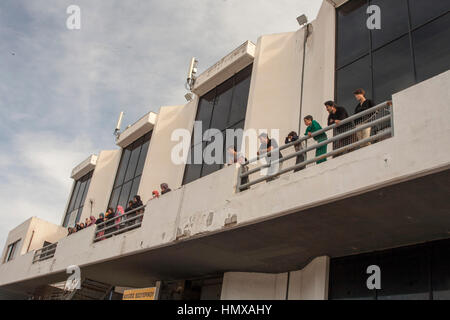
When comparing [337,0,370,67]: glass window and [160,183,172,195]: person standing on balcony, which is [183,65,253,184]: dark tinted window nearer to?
[160,183,172,195]: person standing on balcony

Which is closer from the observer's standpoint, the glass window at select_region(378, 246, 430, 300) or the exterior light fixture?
the glass window at select_region(378, 246, 430, 300)

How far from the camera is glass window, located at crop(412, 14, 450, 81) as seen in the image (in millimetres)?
8406

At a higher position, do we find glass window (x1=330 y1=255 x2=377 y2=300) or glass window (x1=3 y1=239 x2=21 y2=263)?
glass window (x1=3 y1=239 x2=21 y2=263)

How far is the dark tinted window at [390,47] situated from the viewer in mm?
8680

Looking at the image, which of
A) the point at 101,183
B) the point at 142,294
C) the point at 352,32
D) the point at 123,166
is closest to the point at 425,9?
the point at 352,32

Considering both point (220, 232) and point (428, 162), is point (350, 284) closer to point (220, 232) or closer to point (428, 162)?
point (220, 232)

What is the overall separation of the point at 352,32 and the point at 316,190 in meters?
5.15

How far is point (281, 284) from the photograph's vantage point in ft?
33.6

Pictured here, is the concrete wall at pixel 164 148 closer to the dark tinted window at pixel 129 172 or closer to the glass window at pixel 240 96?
the dark tinted window at pixel 129 172

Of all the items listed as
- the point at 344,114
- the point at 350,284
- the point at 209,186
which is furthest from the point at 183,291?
the point at 344,114

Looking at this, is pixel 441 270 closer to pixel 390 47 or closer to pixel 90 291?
pixel 390 47

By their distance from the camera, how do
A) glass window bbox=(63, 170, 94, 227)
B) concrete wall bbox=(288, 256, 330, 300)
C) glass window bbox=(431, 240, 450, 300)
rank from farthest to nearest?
glass window bbox=(63, 170, 94, 227) < concrete wall bbox=(288, 256, 330, 300) < glass window bbox=(431, 240, 450, 300)

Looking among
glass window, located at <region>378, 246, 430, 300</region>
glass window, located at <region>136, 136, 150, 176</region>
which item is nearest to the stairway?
glass window, located at <region>136, 136, 150, 176</region>

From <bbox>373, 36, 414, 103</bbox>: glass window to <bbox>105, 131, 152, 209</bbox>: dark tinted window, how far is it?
10.7 m
